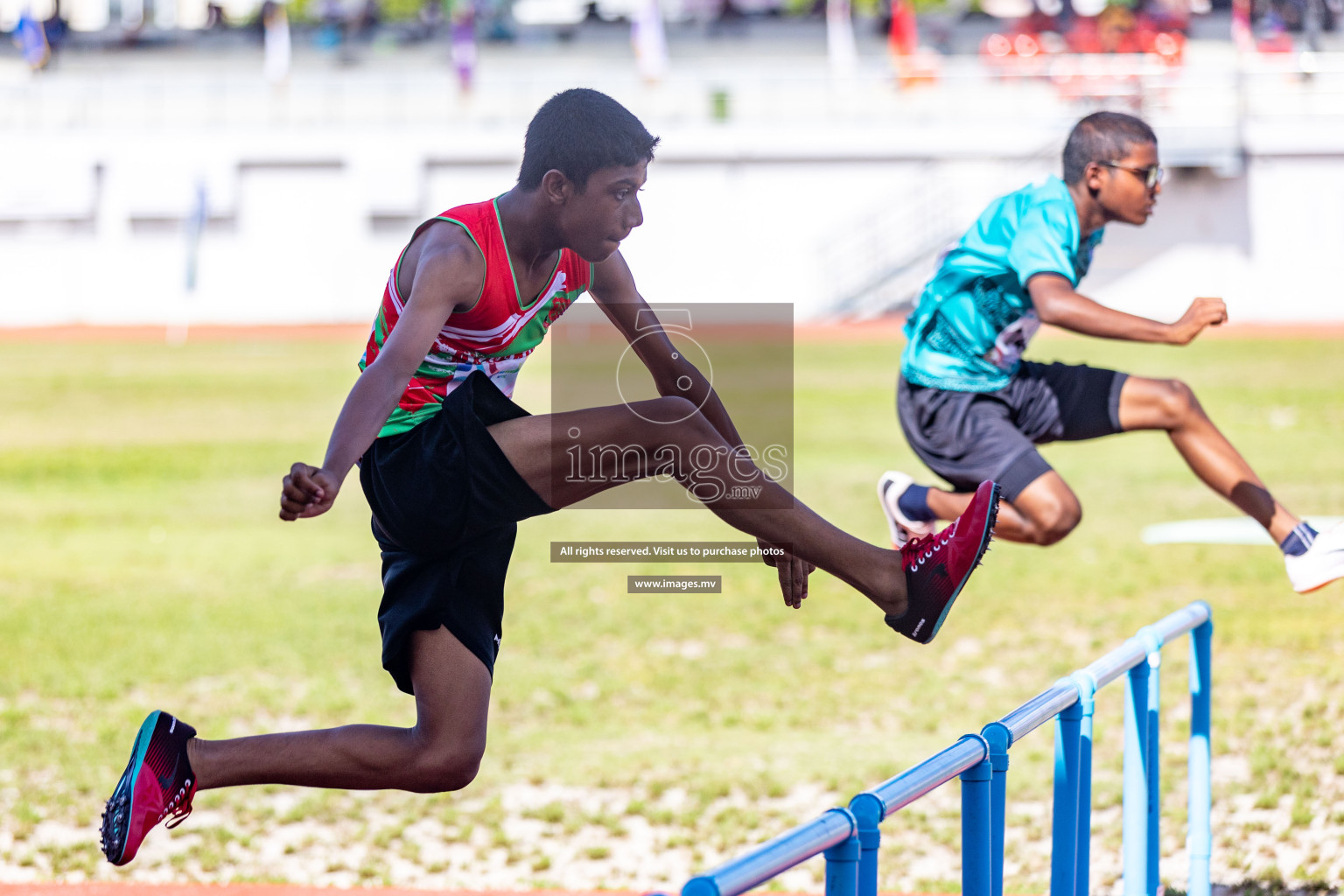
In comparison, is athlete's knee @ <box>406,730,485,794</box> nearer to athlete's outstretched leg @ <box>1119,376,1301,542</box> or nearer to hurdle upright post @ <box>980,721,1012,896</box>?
hurdle upright post @ <box>980,721,1012,896</box>

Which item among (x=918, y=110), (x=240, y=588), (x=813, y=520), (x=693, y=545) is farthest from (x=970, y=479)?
(x=918, y=110)

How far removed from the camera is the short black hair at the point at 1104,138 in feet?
15.0

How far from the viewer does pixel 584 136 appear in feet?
10.6

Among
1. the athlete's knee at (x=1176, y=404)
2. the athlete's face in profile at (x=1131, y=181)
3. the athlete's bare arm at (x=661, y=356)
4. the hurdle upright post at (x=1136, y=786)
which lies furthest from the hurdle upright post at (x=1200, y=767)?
the athlete's bare arm at (x=661, y=356)

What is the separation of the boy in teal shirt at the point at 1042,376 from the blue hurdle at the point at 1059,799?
0.51 meters

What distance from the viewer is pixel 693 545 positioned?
419 centimetres

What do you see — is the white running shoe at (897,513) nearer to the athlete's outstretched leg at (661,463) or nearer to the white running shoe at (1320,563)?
the white running shoe at (1320,563)

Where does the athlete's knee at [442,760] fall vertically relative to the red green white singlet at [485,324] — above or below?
below

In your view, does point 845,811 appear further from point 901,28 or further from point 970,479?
point 901,28

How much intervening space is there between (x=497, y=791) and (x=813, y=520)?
316 centimetres

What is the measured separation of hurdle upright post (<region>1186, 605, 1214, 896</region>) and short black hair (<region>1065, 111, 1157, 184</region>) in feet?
4.82

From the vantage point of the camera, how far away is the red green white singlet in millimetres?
3271

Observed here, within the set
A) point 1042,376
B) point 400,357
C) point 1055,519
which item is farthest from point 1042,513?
point 400,357

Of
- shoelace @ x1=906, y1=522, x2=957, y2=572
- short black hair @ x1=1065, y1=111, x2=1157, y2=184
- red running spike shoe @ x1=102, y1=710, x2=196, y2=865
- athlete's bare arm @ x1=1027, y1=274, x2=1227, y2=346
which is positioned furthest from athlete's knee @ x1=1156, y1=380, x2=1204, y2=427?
red running spike shoe @ x1=102, y1=710, x2=196, y2=865
